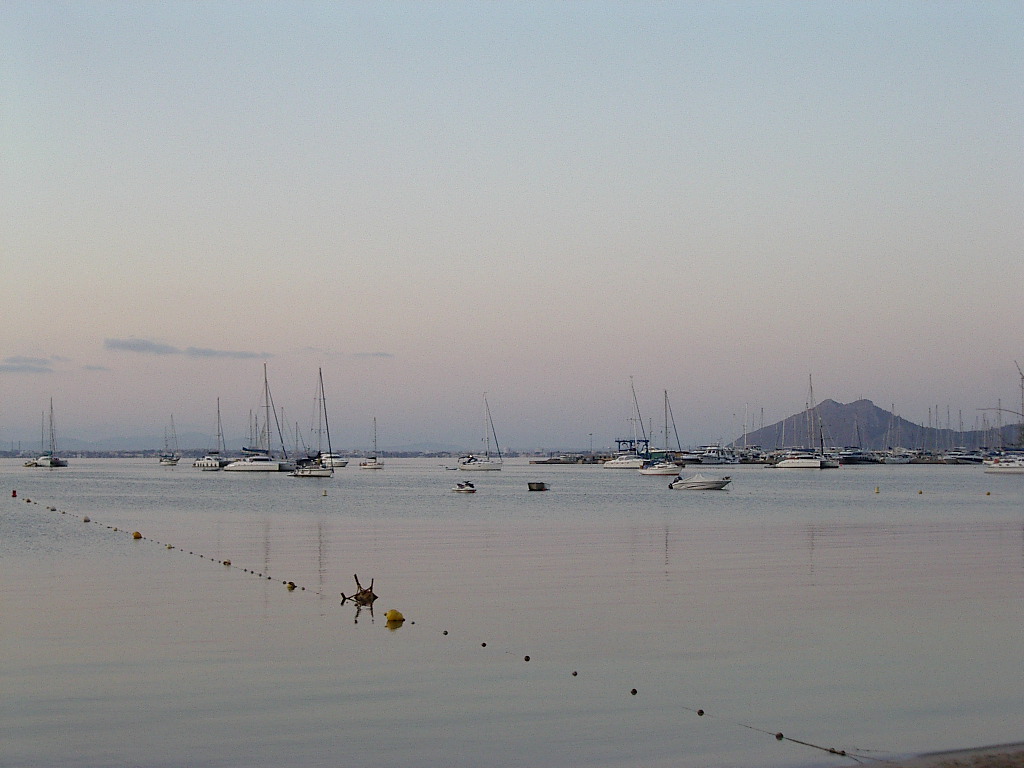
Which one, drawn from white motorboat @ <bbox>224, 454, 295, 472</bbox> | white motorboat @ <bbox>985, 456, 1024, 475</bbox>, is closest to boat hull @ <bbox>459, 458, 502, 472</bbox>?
white motorboat @ <bbox>224, 454, 295, 472</bbox>

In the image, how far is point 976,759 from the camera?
12125 mm

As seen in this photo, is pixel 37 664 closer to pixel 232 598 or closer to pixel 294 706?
pixel 294 706

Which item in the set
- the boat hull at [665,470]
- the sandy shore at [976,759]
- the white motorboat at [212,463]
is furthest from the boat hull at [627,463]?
the sandy shore at [976,759]

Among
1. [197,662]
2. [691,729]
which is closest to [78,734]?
[197,662]

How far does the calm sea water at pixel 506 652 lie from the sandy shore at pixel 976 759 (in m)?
0.47

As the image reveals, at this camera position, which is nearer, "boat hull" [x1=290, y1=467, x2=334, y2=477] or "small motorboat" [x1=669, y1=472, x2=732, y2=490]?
"small motorboat" [x1=669, y1=472, x2=732, y2=490]

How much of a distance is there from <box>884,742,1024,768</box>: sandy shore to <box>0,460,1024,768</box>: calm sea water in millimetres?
468

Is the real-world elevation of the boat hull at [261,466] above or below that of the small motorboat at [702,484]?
above

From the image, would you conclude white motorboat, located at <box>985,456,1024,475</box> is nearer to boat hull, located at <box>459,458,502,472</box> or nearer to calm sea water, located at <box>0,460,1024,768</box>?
boat hull, located at <box>459,458,502,472</box>

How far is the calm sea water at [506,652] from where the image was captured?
13367mm

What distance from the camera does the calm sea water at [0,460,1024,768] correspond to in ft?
43.9

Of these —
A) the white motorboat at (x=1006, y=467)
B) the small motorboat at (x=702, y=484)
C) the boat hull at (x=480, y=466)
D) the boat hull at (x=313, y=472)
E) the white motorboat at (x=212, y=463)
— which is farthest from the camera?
the boat hull at (x=480, y=466)

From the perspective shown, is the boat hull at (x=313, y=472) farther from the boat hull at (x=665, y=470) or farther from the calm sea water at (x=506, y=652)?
the calm sea water at (x=506, y=652)

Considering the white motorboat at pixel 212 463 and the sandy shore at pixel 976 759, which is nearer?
the sandy shore at pixel 976 759
